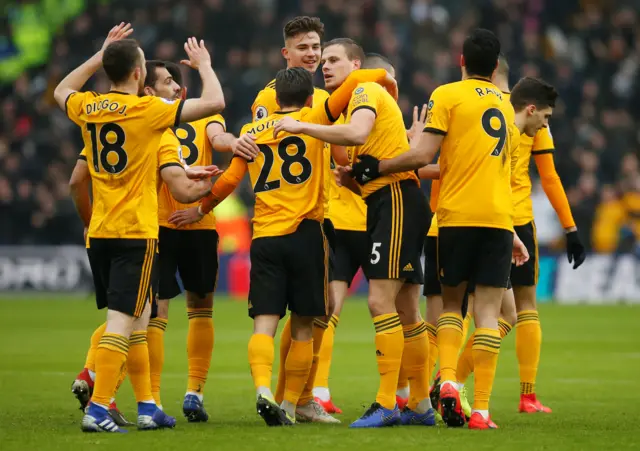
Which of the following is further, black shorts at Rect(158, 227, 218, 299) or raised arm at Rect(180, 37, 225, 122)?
black shorts at Rect(158, 227, 218, 299)

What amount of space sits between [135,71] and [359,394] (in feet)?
11.9

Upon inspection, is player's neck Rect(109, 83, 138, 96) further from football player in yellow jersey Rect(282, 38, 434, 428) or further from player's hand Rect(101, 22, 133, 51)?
football player in yellow jersey Rect(282, 38, 434, 428)

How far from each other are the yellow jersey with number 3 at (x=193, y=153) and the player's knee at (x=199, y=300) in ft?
1.56

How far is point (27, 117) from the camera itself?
79.5ft

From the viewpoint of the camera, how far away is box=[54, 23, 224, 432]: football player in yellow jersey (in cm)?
739

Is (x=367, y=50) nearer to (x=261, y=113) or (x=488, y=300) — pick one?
(x=261, y=113)

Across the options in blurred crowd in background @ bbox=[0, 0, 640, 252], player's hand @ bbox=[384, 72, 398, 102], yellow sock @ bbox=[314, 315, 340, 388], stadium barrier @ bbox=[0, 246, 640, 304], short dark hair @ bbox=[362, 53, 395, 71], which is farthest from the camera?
blurred crowd in background @ bbox=[0, 0, 640, 252]

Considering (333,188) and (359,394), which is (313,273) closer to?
(333,188)

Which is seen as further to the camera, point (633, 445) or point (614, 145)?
point (614, 145)

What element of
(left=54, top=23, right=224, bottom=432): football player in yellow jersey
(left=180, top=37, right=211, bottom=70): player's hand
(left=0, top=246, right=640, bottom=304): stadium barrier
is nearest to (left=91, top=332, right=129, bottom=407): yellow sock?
(left=54, top=23, right=224, bottom=432): football player in yellow jersey

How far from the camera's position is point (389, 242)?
25.6ft

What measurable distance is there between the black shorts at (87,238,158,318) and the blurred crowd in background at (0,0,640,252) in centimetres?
1492

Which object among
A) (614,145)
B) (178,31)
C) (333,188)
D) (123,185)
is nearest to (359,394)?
(333,188)

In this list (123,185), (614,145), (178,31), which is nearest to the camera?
(123,185)
